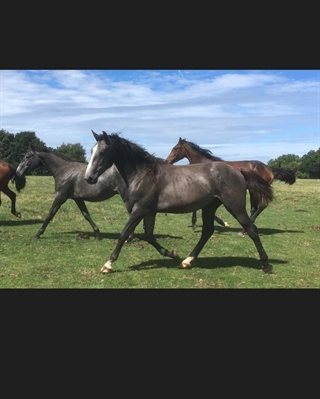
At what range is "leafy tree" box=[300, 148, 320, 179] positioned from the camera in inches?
3266

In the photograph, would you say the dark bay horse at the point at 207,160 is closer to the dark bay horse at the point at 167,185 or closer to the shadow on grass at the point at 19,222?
the dark bay horse at the point at 167,185

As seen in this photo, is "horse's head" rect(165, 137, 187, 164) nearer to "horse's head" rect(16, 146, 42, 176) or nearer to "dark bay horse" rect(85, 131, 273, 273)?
"horse's head" rect(16, 146, 42, 176)

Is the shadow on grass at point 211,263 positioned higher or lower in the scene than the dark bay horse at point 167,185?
lower

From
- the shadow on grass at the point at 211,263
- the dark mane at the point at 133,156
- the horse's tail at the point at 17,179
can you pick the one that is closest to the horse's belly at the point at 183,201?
the dark mane at the point at 133,156

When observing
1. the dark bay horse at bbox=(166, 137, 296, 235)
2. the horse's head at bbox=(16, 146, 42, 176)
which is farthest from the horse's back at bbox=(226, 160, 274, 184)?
the horse's head at bbox=(16, 146, 42, 176)

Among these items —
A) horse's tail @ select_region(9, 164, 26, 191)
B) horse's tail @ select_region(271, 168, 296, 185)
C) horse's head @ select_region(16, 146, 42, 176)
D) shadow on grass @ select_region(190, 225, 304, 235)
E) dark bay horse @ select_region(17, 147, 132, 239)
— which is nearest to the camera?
dark bay horse @ select_region(17, 147, 132, 239)

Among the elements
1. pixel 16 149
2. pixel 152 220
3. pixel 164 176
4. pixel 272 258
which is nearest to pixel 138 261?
pixel 152 220

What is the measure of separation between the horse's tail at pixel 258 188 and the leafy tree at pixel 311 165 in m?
77.7

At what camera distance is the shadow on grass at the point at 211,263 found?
361 inches

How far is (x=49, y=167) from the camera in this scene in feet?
42.3

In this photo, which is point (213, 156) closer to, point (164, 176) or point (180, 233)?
point (180, 233)

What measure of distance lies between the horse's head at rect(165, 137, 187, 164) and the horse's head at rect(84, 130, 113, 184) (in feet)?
18.3

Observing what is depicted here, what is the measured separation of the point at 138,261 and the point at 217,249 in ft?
8.56

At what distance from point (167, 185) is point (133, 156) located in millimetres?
927
